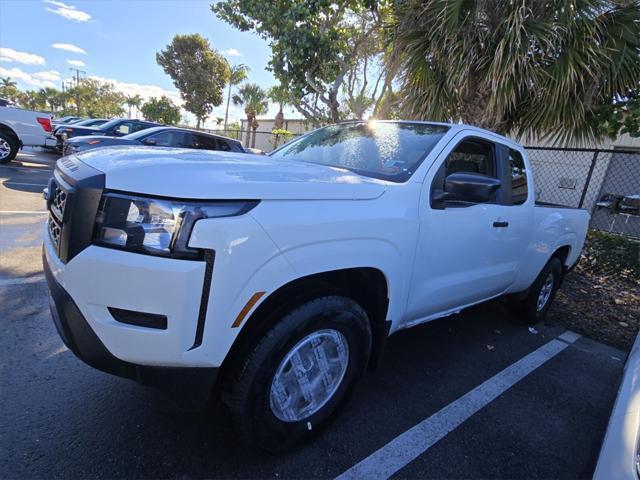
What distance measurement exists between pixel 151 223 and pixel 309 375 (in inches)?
45.0

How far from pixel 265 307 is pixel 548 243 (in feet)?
11.1

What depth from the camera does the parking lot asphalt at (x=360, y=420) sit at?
2.03m

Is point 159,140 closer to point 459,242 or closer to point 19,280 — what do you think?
point 19,280

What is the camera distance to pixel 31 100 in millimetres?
82438

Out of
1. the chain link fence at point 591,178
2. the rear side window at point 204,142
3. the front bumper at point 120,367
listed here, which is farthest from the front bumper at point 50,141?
the chain link fence at point 591,178

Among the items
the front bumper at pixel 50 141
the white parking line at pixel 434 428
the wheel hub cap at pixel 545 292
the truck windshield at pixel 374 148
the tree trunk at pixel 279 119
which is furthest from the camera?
the tree trunk at pixel 279 119

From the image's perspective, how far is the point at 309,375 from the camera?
2131 mm

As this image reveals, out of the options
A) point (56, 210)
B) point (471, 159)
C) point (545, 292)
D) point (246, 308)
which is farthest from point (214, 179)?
point (545, 292)

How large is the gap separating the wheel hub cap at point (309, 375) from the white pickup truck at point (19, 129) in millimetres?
12126

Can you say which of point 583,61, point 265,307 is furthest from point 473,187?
point 583,61

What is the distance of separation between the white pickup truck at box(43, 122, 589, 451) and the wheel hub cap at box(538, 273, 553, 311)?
84.6 inches

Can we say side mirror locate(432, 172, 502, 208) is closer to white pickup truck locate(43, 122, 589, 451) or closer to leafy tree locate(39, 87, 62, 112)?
white pickup truck locate(43, 122, 589, 451)

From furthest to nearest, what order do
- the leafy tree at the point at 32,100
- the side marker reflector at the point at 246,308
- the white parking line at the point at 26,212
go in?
the leafy tree at the point at 32,100 < the white parking line at the point at 26,212 < the side marker reflector at the point at 246,308

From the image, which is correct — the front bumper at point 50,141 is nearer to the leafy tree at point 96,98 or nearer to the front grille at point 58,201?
the front grille at point 58,201
